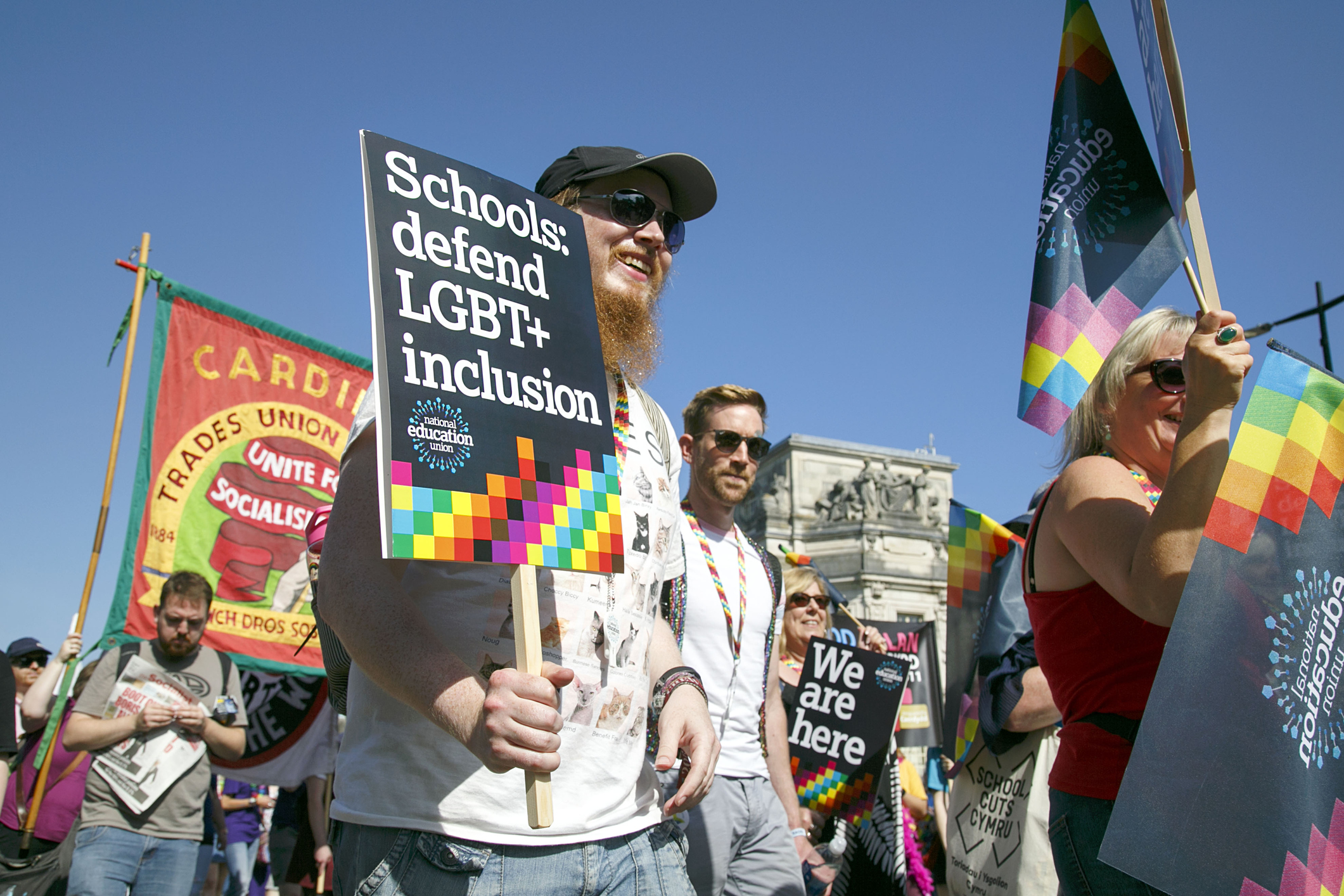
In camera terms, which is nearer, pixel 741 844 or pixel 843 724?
pixel 741 844

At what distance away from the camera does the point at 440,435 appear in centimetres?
154

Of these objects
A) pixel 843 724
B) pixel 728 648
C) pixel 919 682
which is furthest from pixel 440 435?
pixel 919 682

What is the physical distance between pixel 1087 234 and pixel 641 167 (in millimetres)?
1089

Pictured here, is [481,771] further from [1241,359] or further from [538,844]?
[1241,359]

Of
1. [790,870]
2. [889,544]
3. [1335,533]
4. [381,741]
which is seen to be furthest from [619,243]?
[889,544]

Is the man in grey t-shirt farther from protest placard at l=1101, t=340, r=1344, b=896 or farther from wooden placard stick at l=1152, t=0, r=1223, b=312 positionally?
wooden placard stick at l=1152, t=0, r=1223, b=312

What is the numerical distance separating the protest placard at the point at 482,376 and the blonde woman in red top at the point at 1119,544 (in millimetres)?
975

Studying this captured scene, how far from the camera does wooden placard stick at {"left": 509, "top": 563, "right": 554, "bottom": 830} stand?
4.61 ft

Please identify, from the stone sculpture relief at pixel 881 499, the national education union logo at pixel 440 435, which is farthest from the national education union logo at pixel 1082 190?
the stone sculpture relief at pixel 881 499

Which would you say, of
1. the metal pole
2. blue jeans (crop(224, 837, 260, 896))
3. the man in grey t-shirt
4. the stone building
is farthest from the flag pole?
the stone building

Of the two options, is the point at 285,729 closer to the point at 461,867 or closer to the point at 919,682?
the point at 919,682

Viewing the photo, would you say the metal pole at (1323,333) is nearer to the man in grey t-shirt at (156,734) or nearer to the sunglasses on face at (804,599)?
the sunglasses on face at (804,599)

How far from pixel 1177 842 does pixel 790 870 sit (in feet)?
6.83

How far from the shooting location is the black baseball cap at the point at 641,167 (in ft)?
7.68
